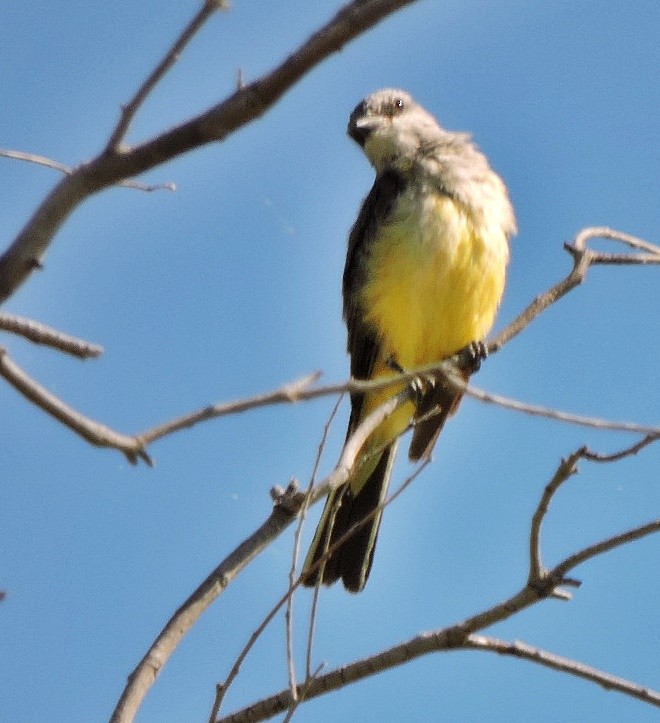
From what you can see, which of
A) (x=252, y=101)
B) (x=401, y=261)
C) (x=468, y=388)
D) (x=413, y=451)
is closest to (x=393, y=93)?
(x=401, y=261)

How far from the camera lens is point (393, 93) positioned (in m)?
7.30

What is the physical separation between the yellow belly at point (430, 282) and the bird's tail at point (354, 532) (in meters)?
0.09

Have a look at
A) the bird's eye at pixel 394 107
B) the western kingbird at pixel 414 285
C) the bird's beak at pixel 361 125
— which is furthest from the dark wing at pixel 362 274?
the bird's eye at pixel 394 107

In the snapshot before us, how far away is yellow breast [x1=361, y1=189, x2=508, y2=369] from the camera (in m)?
5.84

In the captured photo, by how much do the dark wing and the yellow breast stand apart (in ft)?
0.28

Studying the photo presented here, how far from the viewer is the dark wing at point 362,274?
623 centimetres

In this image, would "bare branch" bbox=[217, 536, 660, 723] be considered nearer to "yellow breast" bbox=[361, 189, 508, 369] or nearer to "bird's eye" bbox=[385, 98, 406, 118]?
"yellow breast" bbox=[361, 189, 508, 369]

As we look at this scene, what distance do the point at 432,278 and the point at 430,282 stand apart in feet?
0.07

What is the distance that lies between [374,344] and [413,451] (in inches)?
23.4

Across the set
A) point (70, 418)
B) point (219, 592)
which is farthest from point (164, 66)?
point (219, 592)

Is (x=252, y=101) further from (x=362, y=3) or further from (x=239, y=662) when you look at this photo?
(x=239, y=662)

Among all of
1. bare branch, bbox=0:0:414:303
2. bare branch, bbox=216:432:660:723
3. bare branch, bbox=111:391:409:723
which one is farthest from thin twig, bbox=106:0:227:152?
bare branch, bbox=216:432:660:723

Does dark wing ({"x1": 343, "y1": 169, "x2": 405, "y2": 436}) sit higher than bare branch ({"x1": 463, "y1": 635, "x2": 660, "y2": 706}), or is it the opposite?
dark wing ({"x1": 343, "y1": 169, "x2": 405, "y2": 436})

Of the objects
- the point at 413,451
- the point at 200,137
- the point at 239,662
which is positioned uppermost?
the point at 413,451
